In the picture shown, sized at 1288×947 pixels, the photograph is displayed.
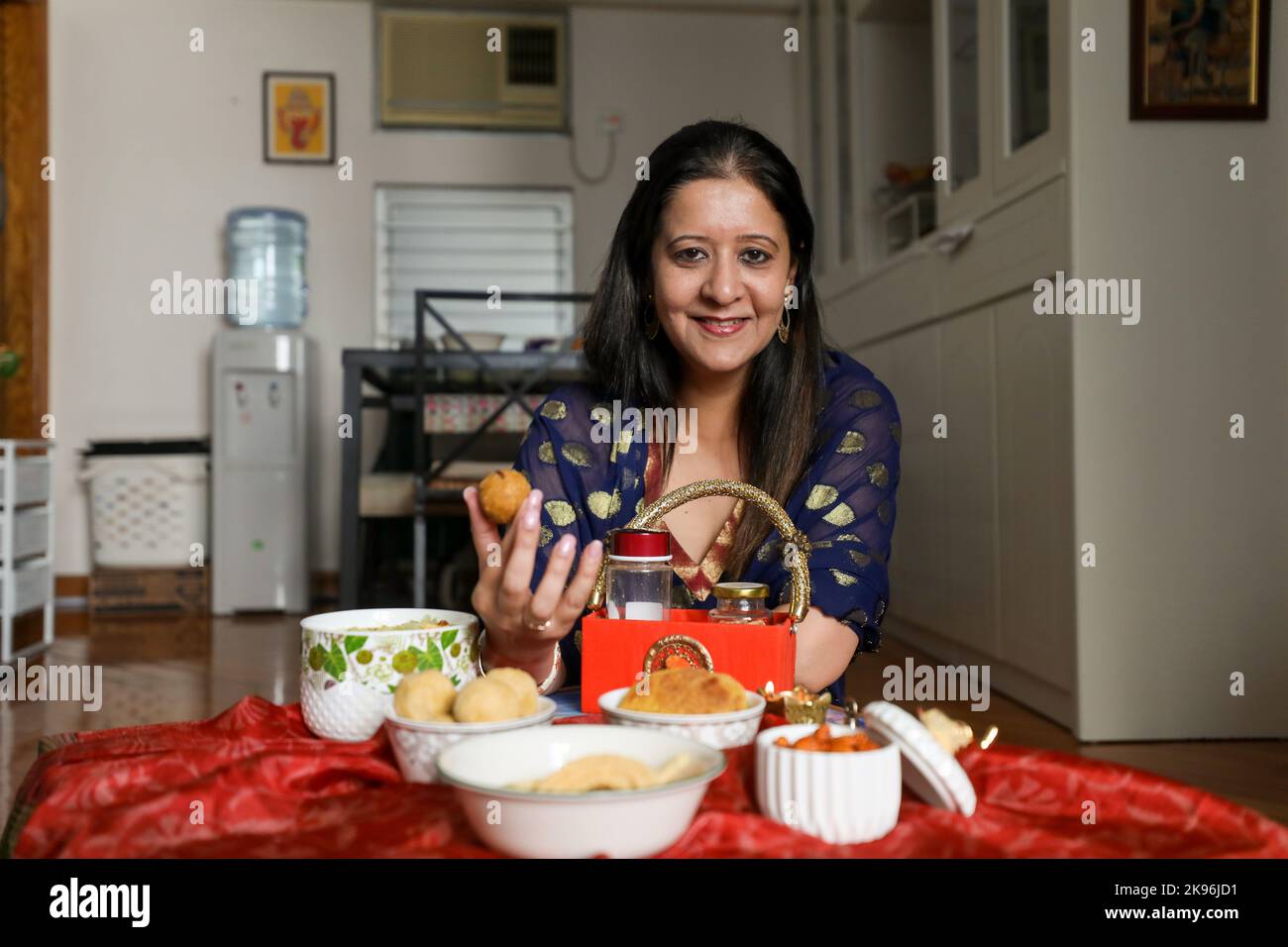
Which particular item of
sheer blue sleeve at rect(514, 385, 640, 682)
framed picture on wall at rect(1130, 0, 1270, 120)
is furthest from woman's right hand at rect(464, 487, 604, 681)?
framed picture on wall at rect(1130, 0, 1270, 120)

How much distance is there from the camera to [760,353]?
1.41 meters

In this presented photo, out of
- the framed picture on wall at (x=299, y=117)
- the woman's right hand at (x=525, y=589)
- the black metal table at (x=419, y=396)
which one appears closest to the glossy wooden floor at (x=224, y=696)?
the black metal table at (x=419, y=396)

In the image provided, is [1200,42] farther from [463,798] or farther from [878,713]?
[463,798]

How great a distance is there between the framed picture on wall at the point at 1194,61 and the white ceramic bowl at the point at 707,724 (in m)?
2.21

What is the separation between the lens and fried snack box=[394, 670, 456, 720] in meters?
0.63

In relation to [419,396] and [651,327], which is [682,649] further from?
[419,396]

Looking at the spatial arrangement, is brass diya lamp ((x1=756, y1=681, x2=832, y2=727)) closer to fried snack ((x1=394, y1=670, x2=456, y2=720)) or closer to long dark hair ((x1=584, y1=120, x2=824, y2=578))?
fried snack ((x1=394, y1=670, x2=456, y2=720))

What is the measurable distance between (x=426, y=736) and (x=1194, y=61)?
95.8 inches

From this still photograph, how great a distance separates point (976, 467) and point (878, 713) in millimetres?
2544

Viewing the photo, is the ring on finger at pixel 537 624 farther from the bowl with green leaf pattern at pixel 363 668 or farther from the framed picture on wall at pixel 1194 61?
the framed picture on wall at pixel 1194 61

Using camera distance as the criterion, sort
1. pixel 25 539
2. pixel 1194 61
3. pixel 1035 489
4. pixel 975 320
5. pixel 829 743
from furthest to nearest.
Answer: pixel 25 539, pixel 975 320, pixel 1035 489, pixel 1194 61, pixel 829 743

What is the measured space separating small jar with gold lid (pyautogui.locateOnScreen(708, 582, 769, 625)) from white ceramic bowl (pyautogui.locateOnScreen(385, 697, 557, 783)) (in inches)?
7.4

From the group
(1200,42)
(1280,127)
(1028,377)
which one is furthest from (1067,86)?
(1028,377)

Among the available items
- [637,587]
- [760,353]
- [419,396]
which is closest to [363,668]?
[637,587]
